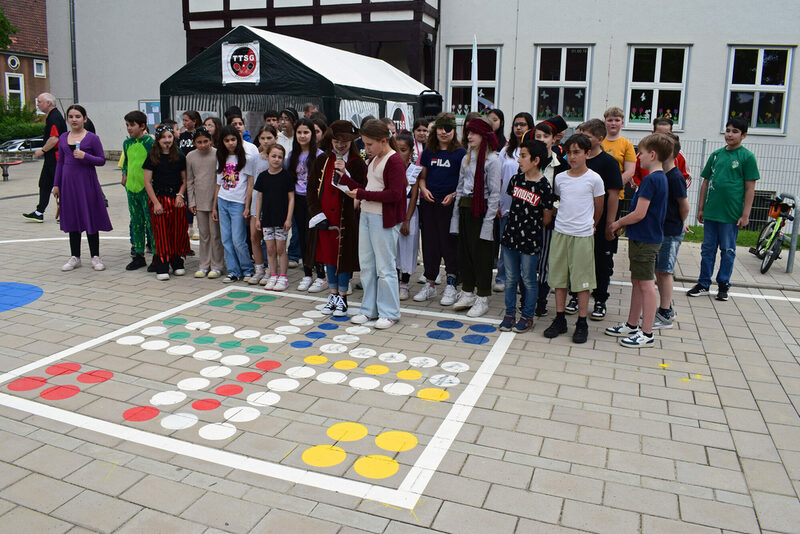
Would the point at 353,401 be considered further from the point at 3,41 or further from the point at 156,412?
the point at 3,41

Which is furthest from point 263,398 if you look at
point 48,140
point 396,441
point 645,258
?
point 48,140

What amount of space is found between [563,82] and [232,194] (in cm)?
1072

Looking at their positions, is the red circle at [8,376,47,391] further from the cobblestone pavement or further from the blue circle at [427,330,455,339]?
the blue circle at [427,330,455,339]

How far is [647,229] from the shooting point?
5152 mm

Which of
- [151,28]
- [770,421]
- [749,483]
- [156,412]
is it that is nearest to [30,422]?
[156,412]

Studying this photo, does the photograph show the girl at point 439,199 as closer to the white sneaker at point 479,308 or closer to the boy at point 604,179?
the white sneaker at point 479,308

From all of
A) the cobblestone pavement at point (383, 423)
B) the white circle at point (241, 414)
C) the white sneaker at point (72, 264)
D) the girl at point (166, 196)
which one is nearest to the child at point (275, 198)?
the cobblestone pavement at point (383, 423)

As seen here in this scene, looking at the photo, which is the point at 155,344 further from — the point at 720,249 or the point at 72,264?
the point at 720,249

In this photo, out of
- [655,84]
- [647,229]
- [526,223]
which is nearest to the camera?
[647,229]

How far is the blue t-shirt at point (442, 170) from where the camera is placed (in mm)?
5949

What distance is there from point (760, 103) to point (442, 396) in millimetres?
13630

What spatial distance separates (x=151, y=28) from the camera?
1991cm

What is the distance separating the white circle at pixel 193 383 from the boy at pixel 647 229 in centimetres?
335

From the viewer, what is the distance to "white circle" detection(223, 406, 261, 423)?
387 centimetres
